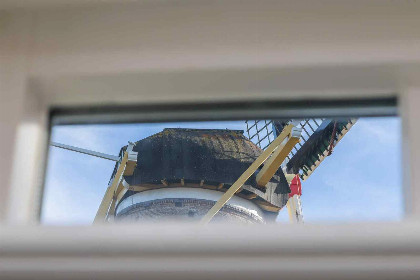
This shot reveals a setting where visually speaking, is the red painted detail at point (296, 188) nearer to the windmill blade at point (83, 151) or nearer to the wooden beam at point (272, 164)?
the windmill blade at point (83, 151)

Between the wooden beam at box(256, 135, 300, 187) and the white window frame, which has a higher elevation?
the wooden beam at box(256, 135, 300, 187)

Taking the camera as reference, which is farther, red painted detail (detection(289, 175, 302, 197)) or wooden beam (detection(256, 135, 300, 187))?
wooden beam (detection(256, 135, 300, 187))

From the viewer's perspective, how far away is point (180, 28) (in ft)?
2.17

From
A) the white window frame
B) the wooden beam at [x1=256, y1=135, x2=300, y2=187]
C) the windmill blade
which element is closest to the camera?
the white window frame

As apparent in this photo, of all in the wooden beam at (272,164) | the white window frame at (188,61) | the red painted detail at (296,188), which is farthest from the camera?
the wooden beam at (272,164)

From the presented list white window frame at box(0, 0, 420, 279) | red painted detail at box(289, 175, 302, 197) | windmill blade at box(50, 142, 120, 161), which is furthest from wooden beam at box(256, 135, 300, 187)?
white window frame at box(0, 0, 420, 279)

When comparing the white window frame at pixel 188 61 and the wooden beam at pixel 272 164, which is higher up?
the wooden beam at pixel 272 164

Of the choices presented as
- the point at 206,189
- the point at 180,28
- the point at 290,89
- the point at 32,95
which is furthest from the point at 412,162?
Answer: the point at 206,189

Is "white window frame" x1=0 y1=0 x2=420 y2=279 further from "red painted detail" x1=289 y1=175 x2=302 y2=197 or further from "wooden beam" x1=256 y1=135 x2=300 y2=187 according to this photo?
"wooden beam" x1=256 y1=135 x2=300 y2=187

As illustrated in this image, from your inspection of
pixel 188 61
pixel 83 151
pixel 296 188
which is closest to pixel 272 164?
pixel 296 188

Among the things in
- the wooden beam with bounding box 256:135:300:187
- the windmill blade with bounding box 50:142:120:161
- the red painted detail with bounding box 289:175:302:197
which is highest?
the wooden beam with bounding box 256:135:300:187

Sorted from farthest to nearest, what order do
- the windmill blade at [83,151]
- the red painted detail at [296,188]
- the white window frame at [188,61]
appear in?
the red painted detail at [296,188] → the windmill blade at [83,151] → the white window frame at [188,61]

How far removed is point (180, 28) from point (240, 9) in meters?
0.06

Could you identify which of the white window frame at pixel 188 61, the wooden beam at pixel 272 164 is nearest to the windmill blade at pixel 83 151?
the white window frame at pixel 188 61
